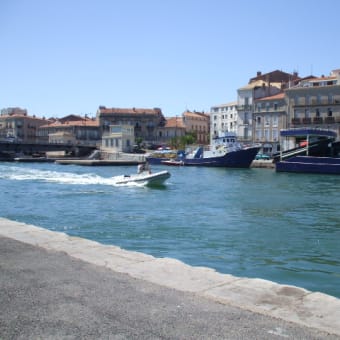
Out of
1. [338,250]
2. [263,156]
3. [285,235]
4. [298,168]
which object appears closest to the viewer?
[338,250]

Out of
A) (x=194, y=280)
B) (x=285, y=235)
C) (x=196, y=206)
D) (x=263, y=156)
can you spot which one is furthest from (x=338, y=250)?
(x=263, y=156)

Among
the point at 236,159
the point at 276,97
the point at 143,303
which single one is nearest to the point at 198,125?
the point at 276,97

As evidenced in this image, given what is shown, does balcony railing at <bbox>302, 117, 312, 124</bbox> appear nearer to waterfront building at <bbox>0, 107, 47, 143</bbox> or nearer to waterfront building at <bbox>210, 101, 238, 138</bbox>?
waterfront building at <bbox>210, 101, 238, 138</bbox>

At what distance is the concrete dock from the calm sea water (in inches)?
165

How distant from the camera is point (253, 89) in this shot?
96.9 metres

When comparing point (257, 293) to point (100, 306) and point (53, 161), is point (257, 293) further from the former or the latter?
point (53, 161)

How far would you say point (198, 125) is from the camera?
479 ft

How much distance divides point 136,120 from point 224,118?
93.3ft

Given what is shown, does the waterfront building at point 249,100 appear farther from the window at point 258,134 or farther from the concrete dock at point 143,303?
the concrete dock at point 143,303

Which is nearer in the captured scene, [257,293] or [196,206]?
[257,293]

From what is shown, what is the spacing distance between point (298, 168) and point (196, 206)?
41.3 m

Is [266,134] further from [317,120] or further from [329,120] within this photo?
[329,120]

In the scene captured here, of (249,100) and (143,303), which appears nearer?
(143,303)

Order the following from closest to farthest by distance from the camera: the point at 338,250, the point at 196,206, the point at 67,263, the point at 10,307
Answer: the point at 10,307, the point at 67,263, the point at 338,250, the point at 196,206
